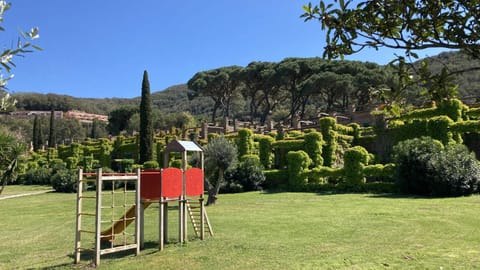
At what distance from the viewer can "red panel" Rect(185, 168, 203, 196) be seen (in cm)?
1088

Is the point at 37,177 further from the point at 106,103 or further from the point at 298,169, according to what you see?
the point at 106,103

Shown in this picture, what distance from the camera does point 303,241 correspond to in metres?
9.32

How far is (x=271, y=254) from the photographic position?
828cm

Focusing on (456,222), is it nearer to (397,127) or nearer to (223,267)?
(223,267)

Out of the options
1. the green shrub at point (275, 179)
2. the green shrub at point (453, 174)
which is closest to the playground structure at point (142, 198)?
the green shrub at point (453, 174)

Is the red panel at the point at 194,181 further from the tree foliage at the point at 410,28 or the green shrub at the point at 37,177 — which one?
the green shrub at the point at 37,177

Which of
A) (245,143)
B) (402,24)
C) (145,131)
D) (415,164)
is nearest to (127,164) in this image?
(145,131)

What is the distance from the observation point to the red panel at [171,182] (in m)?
9.88

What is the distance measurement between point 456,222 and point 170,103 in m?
120

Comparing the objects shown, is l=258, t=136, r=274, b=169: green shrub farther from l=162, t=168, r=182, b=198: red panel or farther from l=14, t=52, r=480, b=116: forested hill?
l=14, t=52, r=480, b=116: forested hill

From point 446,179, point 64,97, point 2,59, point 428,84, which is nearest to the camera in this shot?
point 2,59

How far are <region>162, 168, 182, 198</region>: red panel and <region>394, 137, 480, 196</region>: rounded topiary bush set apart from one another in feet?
39.9

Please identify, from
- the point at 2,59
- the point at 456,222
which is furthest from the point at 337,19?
the point at 456,222

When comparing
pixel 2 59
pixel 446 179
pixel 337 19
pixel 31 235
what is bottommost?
pixel 31 235
